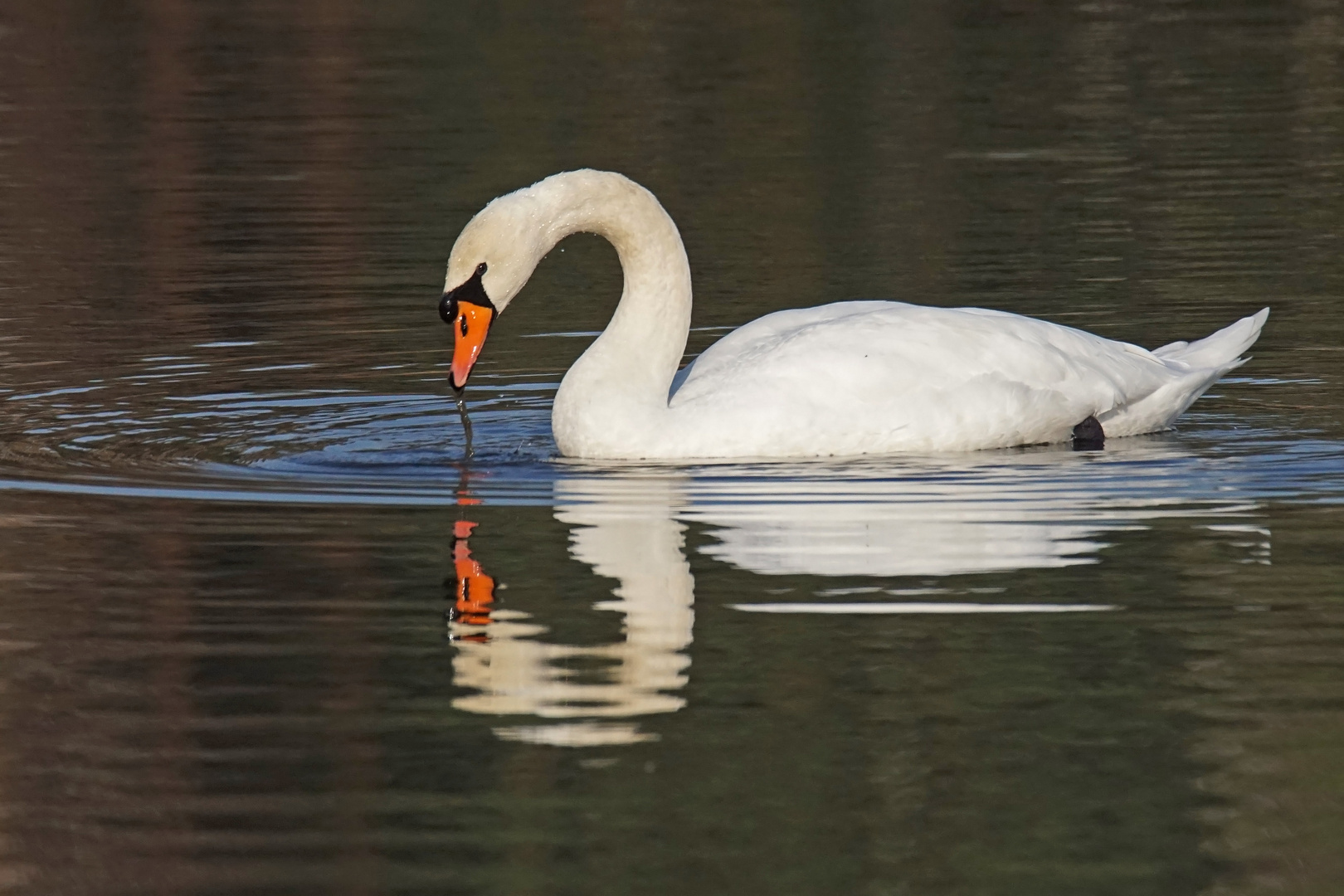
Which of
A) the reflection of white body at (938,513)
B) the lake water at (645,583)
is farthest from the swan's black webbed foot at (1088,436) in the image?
the reflection of white body at (938,513)

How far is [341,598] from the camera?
25.9 ft

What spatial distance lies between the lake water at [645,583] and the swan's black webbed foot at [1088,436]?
0.16 m

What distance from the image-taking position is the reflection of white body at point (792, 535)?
6.85m

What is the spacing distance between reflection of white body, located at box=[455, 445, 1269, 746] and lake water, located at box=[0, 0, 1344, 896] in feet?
0.08

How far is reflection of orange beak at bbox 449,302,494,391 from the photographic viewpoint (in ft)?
32.2

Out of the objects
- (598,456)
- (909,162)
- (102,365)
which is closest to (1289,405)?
(598,456)

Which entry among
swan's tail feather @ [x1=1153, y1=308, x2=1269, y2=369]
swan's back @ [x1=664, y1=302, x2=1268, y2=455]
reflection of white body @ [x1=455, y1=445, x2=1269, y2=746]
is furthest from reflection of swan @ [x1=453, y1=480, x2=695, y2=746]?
swan's tail feather @ [x1=1153, y1=308, x2=1269, y2=369]

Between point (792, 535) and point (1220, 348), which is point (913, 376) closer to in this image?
point (792, 535)

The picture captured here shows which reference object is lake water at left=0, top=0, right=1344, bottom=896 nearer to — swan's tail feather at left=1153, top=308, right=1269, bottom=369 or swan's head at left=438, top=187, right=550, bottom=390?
swan's tail feather at left=1153, top=308, right=1269, bottom=369

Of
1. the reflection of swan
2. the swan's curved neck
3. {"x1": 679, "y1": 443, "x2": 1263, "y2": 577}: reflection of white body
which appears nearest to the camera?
the reflection of swan

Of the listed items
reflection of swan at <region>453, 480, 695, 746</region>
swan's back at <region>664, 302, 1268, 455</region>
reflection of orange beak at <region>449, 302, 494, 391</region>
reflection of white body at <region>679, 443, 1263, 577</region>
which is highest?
reflection of orange beak at <region>449, 302, 494, 391</region>

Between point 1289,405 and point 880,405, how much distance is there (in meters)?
2.41

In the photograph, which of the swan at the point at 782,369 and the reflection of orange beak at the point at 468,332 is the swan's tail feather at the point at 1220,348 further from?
the reflection of orange beak at the point at 468,332

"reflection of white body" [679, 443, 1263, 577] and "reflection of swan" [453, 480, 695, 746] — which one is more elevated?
"reflection of white body" [679, 443, 1263, 577]
